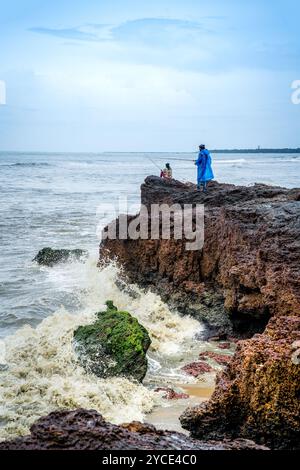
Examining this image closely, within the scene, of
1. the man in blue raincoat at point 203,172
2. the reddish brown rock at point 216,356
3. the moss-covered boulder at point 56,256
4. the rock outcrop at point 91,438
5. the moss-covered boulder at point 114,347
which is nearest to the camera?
the rock outcrop at point 91,438

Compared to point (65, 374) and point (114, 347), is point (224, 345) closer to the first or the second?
point (114, 347)

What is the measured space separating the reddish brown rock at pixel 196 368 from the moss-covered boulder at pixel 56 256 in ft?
22.5

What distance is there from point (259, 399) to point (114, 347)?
96.3 inches

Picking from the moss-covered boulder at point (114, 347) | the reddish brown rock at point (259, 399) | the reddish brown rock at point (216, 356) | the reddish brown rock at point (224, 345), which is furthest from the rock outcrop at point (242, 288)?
the moss-covered boulder at point (114, 347)

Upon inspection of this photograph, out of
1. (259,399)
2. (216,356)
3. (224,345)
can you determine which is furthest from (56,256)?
(259,399)

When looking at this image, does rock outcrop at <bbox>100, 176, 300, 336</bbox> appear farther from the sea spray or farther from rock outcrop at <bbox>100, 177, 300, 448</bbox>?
the sea spray

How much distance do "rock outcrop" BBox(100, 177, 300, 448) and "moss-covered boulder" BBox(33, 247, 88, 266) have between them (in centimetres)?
235

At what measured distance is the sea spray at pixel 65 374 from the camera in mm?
5082

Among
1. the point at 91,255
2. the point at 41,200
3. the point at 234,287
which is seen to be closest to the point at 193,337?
the point at 234,287

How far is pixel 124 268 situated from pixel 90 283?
1.00 m

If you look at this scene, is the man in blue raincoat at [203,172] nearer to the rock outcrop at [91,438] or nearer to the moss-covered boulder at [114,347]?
the moss-covered boulder at [114,347]

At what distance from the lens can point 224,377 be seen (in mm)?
4426

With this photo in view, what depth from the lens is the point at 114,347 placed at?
598 centimetres

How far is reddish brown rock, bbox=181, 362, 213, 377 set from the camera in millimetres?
6032
